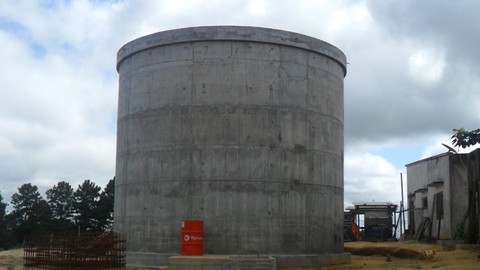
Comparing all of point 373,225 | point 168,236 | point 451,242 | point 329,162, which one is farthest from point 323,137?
point 373,225

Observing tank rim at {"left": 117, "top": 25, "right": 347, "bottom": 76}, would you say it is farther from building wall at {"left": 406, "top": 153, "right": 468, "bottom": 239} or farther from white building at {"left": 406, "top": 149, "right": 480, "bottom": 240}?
building wall at {"left": 406, "top": 153, "right": 468, "bottom": 239}

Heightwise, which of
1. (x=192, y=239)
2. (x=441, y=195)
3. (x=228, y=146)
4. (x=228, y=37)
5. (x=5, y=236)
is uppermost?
(x=228, y=37)

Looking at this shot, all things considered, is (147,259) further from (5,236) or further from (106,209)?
(5,236)

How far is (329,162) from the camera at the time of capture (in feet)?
90.1

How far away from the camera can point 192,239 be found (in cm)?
2439

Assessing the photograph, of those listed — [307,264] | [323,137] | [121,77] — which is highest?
[121,77]

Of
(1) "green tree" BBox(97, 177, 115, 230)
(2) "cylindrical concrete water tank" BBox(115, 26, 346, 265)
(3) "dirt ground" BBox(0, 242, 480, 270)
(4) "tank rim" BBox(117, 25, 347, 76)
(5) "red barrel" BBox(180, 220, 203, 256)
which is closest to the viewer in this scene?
(5) "red barrel" BBox(180, 220, 203, 256)

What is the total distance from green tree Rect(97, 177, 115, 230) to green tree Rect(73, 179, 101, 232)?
21.5 inches

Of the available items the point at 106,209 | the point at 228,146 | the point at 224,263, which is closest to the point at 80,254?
the point at 224,263

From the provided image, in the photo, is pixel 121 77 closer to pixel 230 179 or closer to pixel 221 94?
pixel 221 94

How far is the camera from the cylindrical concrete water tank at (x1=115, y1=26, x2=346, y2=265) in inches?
984

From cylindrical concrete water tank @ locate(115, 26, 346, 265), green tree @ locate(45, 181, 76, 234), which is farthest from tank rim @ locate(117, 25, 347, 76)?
green tree @ locate(45, 181, 76, 234)

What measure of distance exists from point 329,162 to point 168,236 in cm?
765

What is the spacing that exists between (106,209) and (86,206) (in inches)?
118
